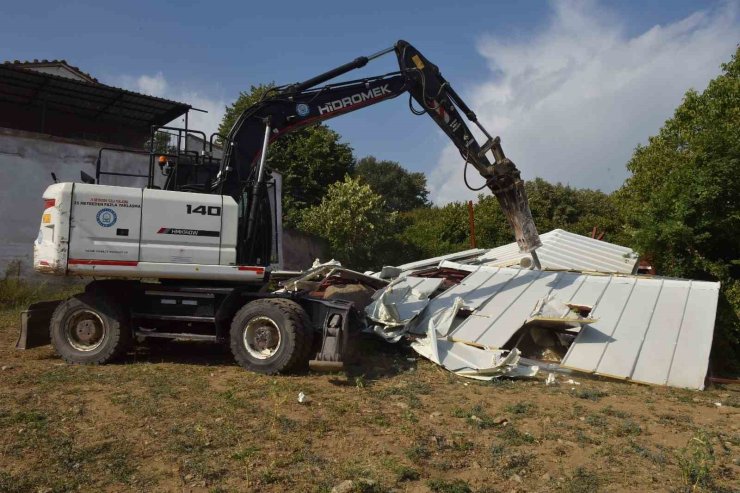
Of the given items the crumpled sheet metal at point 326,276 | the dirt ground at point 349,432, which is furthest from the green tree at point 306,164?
the dirt ground at point 349,432

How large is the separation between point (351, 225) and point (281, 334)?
13.2 m

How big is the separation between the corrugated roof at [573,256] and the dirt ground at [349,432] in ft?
17.2

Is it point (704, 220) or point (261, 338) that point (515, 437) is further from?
point (704, 220)

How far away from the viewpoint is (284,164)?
25.7 m

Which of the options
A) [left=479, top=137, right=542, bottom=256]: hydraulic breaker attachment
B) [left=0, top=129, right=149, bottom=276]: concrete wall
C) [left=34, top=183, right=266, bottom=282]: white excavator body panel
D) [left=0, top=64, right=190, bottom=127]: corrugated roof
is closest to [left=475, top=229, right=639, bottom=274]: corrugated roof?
[left=479, top=137, right=542, bottom=256]: hydraulic breaker attachment

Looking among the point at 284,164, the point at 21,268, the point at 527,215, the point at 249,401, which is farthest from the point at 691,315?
the point at 284,164

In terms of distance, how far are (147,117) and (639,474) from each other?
1886cm

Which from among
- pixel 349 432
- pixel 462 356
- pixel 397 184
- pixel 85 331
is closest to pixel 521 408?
pixel 349 432

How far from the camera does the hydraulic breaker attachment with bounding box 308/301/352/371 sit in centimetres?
781

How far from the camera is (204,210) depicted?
27.2 feet

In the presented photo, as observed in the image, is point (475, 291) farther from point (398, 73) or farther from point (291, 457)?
point (291, 457)

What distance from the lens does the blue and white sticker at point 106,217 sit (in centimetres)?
805

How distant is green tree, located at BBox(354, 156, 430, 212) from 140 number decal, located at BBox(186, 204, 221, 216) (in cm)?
3837

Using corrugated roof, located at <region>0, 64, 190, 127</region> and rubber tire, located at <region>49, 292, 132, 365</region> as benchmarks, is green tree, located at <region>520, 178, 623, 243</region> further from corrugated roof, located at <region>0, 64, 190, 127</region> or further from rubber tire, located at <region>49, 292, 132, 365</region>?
rubber tire, located at <region>49, 292, 132, 365</region>
